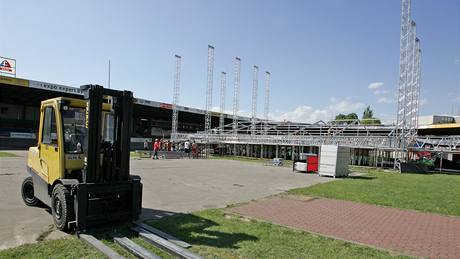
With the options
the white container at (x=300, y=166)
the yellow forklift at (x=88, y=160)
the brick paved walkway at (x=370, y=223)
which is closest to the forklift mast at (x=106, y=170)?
the yellow forklift at (x=88, y=160)

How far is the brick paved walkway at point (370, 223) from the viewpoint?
21.6 ft

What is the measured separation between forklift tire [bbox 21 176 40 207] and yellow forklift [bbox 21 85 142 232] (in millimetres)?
1537

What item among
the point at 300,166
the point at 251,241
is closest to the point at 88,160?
the point at 251,241

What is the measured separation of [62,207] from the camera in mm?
6527

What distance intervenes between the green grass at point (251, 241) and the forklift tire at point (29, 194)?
12.0ft

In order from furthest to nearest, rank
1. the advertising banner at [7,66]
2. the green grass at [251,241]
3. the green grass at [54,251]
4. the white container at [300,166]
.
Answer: the advertising banner at [7,66] < the white container at [300,166] < the green grass at [251,241] < the green grass at [54,251]

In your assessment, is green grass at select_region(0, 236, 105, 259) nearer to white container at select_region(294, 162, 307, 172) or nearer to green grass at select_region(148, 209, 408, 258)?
green grass at select_region(148, 209, 408, 258)

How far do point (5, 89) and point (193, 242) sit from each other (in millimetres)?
58707

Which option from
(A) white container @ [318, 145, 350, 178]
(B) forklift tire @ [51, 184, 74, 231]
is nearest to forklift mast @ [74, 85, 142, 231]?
(B) forklift tire @ [51, 184, 74, 231]

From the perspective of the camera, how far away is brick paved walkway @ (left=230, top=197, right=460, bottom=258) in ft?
21.6

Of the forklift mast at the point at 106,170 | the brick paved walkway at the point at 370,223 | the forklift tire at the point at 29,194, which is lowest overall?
the brick paved walkway at the point at 370,223

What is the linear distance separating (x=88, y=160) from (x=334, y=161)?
16.3 metres

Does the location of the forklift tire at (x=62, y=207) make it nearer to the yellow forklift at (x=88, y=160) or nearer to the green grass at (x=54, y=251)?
the yellow forklift at (x=88, y=160)

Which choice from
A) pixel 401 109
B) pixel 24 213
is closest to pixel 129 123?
pixel 24 213
